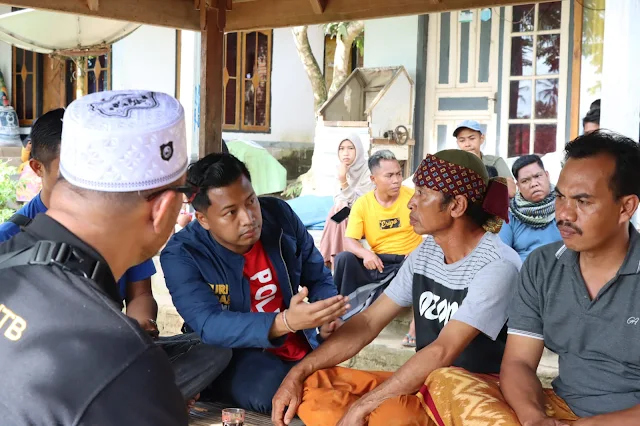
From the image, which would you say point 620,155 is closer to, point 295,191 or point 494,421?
point 494,421

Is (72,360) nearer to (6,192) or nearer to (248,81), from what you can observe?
(6,192)

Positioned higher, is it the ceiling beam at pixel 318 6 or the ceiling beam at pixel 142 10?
the ceiling beam at pixel 318 6

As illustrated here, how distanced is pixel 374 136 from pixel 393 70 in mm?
982

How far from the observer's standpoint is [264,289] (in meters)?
3.55

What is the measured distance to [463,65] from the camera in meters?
10.3

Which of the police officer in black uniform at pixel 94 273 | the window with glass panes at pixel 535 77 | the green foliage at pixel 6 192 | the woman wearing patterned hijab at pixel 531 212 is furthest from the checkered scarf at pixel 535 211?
the green foliage at pixel 6 192

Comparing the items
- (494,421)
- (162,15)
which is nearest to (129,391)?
(494,421)

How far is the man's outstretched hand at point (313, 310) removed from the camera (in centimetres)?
290

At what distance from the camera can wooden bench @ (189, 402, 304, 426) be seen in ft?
10.6

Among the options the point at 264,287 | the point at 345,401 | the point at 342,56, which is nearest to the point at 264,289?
the point at 264,287

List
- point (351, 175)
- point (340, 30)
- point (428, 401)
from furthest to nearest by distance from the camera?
point (340, 30) → point (351, 175) → point (428, 401)

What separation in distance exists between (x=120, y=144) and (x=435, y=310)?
200 cm

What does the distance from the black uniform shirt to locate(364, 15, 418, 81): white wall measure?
9.69 metres

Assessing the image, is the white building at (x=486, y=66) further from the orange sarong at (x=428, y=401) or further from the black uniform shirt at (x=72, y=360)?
the black uniform shirt at (x=72, y=360)
